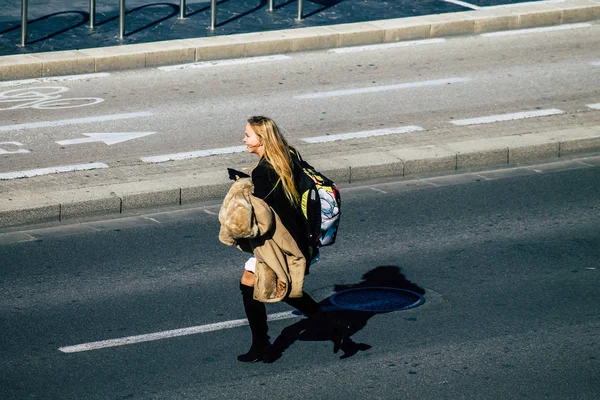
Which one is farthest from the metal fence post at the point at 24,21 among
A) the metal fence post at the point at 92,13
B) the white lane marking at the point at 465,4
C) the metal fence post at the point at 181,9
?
the white lane marking at the point at 465,4

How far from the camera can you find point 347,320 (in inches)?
294

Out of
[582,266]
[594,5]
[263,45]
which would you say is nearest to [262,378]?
[582,266]

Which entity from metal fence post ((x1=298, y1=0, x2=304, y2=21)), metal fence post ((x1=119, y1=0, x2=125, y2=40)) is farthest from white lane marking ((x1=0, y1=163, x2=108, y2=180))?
metal fence post ((x1=298, y1=0, x2=304, y2=21))

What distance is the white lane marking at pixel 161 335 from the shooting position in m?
7.66

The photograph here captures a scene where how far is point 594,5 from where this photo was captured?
58.9 feet

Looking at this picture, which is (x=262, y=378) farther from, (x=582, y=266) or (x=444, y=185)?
(x=444, y=185)

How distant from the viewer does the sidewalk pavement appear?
1048cm

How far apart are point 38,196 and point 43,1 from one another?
7960mm

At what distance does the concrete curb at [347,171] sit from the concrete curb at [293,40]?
436cm

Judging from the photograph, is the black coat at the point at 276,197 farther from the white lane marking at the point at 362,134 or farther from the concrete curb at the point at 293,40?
the concrete curb at the point at 293,40

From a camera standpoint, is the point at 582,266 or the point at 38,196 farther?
the point at 38,196

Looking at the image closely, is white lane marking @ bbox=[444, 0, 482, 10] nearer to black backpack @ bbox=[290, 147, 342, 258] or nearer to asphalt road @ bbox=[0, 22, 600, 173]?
asphalt road @ bbox=[0, 22, 600, 173]

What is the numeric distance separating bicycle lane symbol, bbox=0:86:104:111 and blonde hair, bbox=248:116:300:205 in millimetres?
6920

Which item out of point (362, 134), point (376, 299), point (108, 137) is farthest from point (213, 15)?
point (376, 299)
